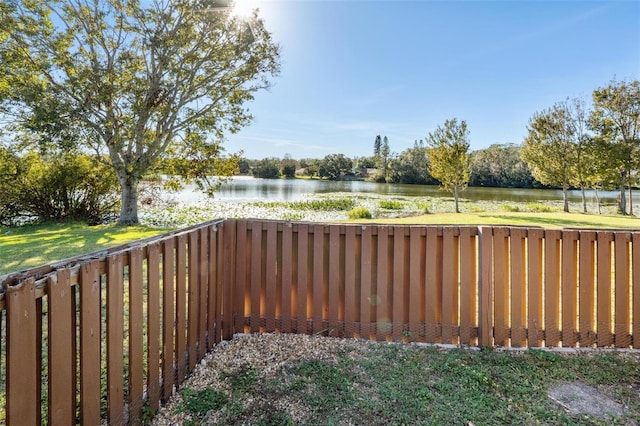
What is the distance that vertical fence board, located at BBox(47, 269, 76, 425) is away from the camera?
4.63 ft

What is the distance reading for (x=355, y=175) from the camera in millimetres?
67375

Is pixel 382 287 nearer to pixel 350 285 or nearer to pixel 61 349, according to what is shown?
pixel 350 285

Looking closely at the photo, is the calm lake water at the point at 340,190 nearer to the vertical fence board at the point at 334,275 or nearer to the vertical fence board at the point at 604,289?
the vertical fence board at the point at 334,275

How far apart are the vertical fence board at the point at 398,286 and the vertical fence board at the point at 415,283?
0.06 meters

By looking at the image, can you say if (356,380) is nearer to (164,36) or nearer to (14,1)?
(164,36)

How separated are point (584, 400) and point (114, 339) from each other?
304 centimetres

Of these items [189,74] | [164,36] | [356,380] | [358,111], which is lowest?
[356,380]

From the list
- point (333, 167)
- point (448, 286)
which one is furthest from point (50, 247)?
point (333, 167)

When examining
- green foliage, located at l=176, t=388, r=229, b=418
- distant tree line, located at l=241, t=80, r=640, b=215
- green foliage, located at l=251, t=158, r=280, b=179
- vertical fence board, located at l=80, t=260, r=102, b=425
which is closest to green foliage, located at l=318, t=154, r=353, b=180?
green foliage, located at l=251, t=158, r=280, b=179

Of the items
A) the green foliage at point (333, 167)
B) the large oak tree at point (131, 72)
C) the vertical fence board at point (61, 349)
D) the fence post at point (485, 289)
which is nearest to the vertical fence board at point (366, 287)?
the fence post at point (485, 289)

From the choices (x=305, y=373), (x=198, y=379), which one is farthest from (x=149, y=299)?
(x=305, y=373)

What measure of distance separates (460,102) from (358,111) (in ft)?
28.5

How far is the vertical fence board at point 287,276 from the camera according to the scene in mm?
3148

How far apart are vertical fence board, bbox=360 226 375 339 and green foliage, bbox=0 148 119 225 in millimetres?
12203
